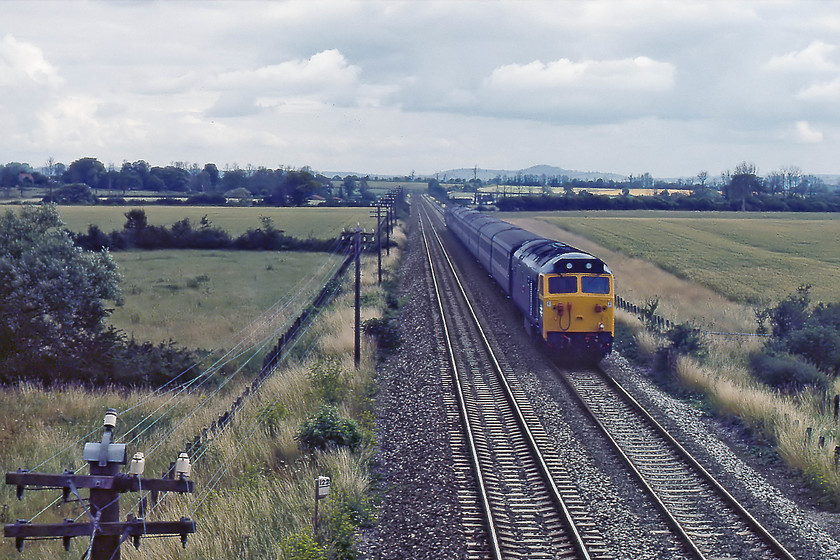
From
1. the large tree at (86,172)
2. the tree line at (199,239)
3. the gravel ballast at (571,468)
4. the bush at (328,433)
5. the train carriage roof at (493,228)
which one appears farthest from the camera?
the large tree at (86,172)

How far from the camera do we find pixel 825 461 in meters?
13.4

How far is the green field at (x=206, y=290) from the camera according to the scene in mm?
29984

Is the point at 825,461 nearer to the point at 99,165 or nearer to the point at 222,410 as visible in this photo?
the point at 222,410

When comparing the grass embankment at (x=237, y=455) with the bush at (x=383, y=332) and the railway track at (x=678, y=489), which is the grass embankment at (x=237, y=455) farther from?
the railway track at (x=678, y=489)

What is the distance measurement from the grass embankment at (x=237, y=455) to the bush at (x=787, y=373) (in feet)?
35.3

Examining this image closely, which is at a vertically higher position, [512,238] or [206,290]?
[512,238]

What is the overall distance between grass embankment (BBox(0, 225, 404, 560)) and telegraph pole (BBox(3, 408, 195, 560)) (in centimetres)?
227

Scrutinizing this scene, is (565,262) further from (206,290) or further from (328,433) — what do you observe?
(206,290)

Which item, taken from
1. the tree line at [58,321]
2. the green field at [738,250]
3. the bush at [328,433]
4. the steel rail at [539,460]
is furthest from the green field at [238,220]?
the bush at [328,433]

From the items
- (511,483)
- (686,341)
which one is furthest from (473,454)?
(686,341)

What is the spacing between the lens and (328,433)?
14320mm

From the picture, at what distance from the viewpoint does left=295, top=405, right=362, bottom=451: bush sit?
14.2 metres

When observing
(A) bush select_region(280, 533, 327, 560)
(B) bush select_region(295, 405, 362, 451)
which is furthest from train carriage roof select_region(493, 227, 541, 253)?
(A) bush select_region(280, 533, 327, 560)

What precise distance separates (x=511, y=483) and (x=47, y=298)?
18151mm
